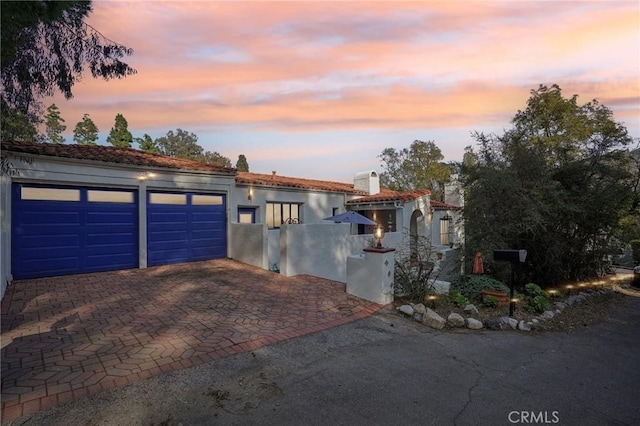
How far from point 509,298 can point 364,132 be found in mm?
11138

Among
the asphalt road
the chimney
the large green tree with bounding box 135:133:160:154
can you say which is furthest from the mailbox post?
the large green tree with bounding box 135:133:160:154

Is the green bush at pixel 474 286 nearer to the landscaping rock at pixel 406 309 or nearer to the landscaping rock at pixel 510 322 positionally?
the landscaping rock at pixel 510 322

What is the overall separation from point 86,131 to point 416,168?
30.2m

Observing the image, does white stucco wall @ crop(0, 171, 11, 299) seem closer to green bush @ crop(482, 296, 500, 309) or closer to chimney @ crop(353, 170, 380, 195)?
green bush @ crop(482, 296, 500, 309)

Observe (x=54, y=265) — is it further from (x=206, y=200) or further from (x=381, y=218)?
(x=381, y=218)

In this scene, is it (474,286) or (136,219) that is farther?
(136,219)

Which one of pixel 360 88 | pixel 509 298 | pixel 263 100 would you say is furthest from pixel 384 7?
pixel 509 298

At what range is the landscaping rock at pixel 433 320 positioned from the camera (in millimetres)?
5957

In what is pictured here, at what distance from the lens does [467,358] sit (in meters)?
4.63

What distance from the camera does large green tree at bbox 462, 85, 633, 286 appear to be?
28.6ft

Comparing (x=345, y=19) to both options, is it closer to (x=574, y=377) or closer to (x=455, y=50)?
(x=455, y=50)

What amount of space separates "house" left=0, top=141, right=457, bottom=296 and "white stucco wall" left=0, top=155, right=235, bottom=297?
0.9 inches

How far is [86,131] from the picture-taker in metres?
29.0

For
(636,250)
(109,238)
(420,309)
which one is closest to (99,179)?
(109,238)
